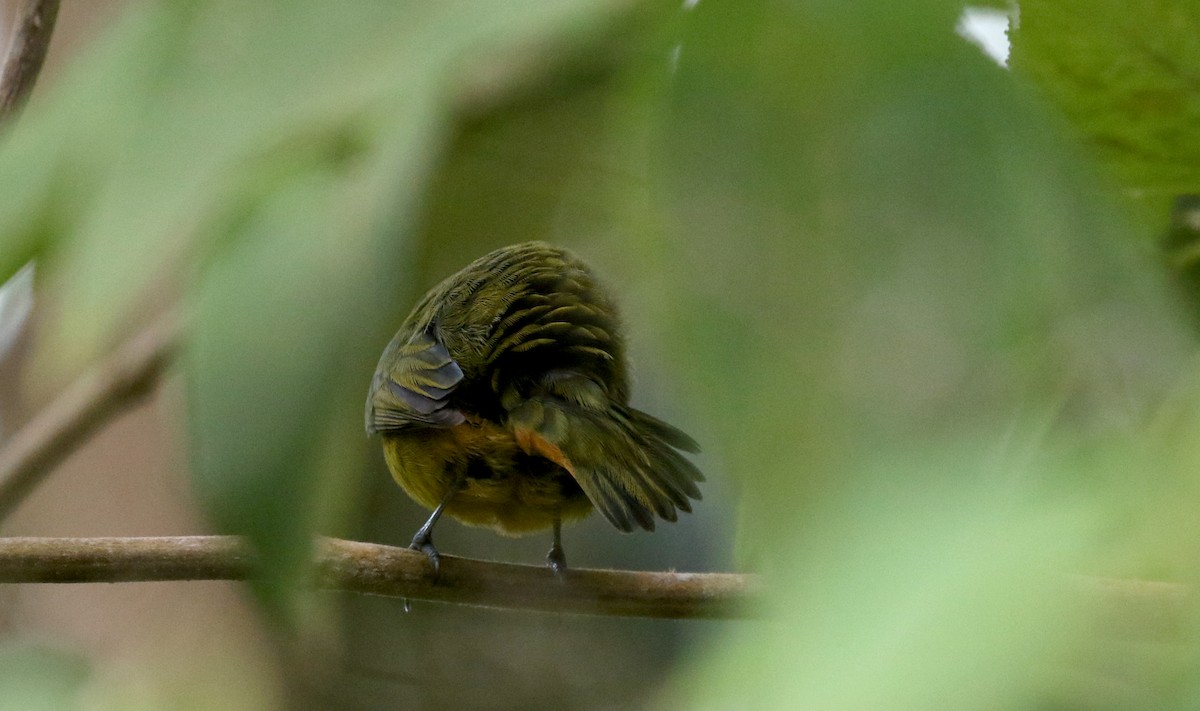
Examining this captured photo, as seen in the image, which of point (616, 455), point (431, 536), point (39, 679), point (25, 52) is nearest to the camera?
point (39, 679)

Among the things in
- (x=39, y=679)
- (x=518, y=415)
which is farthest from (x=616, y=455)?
(x=39, y=679)

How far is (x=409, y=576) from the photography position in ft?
2.11

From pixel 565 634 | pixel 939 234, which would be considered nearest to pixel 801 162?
pixel 939 234

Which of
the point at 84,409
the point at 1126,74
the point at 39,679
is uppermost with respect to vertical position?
the point at 1126,74

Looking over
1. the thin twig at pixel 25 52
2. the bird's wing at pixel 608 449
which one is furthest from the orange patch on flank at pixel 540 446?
the thin twig at pixel 25 52

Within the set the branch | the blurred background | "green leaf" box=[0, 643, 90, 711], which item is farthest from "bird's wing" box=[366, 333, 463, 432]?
the blurred background

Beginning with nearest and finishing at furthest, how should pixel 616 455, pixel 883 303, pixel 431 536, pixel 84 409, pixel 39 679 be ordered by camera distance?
pixel 883 303 < pixel 39 679 < pixel 616 455 < pixel 431 536 < pixel 84 409

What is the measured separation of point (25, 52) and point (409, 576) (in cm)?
35

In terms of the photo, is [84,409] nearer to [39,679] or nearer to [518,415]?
[518,415]

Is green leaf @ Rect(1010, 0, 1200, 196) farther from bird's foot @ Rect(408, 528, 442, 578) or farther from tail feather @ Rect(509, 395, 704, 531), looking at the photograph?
bird's foot @ Rect(408, 528, 442, 578)

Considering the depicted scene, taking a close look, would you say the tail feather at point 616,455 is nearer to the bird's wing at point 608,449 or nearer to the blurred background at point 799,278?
the bird's wing at point 608,449

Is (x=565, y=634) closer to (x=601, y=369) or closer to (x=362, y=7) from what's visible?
(x=601, y=369)

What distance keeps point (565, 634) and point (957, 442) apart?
1318 mm

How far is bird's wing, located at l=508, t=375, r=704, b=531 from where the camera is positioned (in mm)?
671
